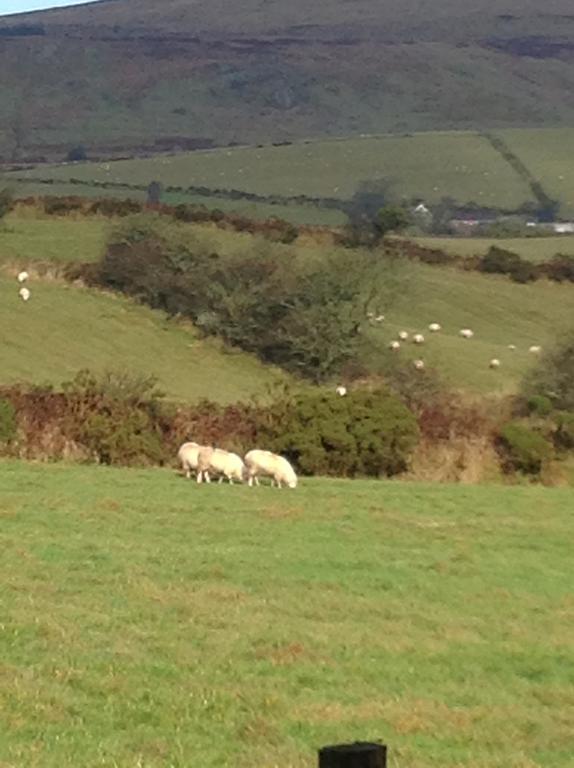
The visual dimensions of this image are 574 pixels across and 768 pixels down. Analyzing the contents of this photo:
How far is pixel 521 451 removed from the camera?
27.3m

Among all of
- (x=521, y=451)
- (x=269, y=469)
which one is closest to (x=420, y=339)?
(x=521, y=451)

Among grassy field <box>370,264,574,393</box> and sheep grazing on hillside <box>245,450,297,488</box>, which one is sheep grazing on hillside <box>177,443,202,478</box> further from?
grassy field <box>370,264,574,393</box>

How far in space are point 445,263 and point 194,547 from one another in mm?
39259

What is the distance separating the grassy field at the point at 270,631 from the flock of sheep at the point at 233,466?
4.05ft

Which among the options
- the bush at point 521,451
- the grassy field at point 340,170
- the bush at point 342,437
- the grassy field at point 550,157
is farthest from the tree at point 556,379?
the grassy field at point 550,157

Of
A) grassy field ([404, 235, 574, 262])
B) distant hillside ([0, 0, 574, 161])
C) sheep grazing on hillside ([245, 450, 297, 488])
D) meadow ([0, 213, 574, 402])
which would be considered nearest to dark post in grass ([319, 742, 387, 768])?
sheep grazing on hillside ([245, 450, 297, 488])

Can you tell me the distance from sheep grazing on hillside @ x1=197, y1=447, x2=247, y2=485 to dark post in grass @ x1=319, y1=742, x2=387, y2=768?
1577 cm

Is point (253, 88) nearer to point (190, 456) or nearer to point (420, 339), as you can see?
point (420, 339)

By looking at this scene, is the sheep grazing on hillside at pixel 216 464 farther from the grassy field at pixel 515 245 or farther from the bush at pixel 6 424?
the grassy field at pixel 515 245

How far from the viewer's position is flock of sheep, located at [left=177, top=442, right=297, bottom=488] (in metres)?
21.4

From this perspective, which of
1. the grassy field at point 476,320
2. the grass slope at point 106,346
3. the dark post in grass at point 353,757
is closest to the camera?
the dark post in grass at point 353,757

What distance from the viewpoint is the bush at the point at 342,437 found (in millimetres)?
25453

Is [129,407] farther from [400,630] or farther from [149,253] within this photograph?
[149,253]

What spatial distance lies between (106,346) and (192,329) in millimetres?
3772
